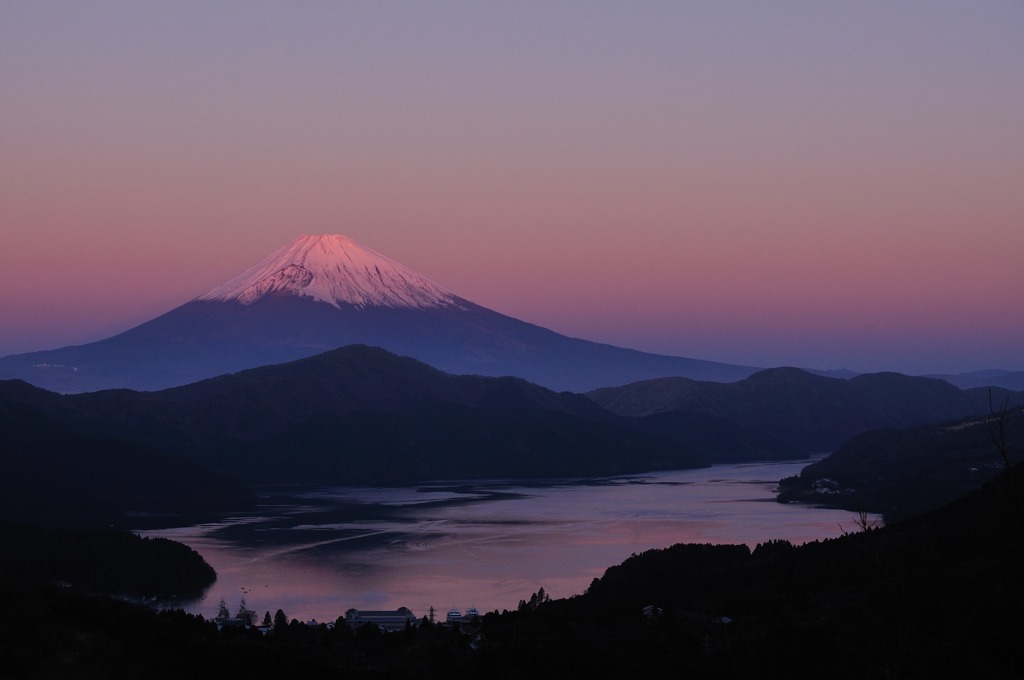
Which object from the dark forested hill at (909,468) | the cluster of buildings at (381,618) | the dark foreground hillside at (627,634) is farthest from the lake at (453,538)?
the dark foreground hillside at (627,634)

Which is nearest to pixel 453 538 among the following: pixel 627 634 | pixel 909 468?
pixel 627 634

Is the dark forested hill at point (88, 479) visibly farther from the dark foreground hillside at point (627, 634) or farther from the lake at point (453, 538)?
the dark foreground hillside at point (627, 634)

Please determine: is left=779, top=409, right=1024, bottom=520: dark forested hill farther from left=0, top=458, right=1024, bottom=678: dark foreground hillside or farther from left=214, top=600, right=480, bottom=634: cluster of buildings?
left=214, top=600, right=480, bottom=634: cluster of buildings

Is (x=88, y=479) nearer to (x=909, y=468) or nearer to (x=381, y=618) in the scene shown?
(x=381, y=618)

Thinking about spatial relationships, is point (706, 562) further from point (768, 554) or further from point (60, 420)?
point (60, 420)

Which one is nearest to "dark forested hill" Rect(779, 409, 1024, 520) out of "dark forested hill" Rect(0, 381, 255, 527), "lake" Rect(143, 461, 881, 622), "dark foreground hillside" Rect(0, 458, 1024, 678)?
"lake" Rect(143, 461, 881, 622)

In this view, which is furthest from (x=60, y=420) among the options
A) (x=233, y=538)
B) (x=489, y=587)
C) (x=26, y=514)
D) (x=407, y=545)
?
(x=489, y=587)
